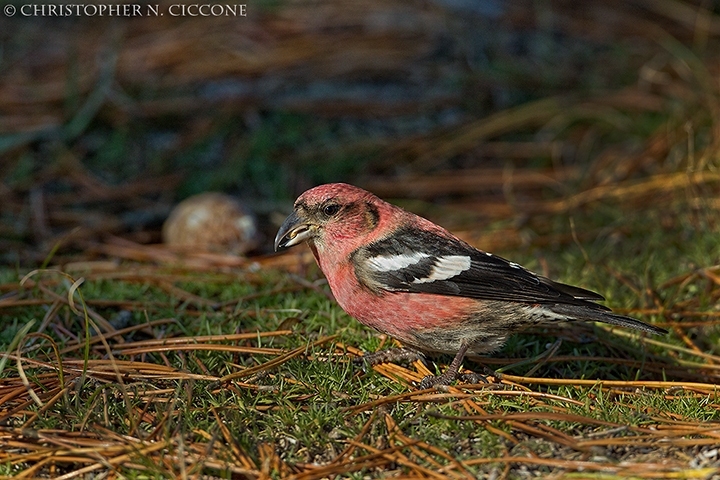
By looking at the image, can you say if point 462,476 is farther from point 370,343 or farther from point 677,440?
point 370,343

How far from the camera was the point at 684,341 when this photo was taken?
3.76 meters

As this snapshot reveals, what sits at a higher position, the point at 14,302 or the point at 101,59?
the point at 101,59

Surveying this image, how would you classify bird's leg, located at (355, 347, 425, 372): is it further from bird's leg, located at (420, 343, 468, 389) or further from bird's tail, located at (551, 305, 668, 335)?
bird's tail, located at (551, 305, 668, 335)

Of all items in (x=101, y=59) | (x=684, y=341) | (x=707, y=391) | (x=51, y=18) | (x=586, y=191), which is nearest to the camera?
(x=707, y=391)

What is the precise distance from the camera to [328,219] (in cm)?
346

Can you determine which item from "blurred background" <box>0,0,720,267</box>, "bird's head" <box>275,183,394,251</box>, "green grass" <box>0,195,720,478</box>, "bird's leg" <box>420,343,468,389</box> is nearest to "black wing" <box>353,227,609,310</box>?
"bird's head" <box>275,183,394,251</box>

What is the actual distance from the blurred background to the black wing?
1.79 metres

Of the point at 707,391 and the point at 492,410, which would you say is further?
the point at 707,391

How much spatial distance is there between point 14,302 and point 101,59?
127 inches

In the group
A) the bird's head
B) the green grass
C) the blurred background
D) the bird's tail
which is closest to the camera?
the green grass

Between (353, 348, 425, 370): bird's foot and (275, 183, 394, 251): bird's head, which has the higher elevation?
(275, 183, 394, 251): bird's head

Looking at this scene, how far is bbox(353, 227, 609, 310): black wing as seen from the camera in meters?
3.20

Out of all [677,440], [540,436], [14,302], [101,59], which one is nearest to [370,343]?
[540,436]

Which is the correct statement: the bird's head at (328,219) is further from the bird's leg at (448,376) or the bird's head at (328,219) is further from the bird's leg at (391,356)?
the bird's leg at (448,376)
